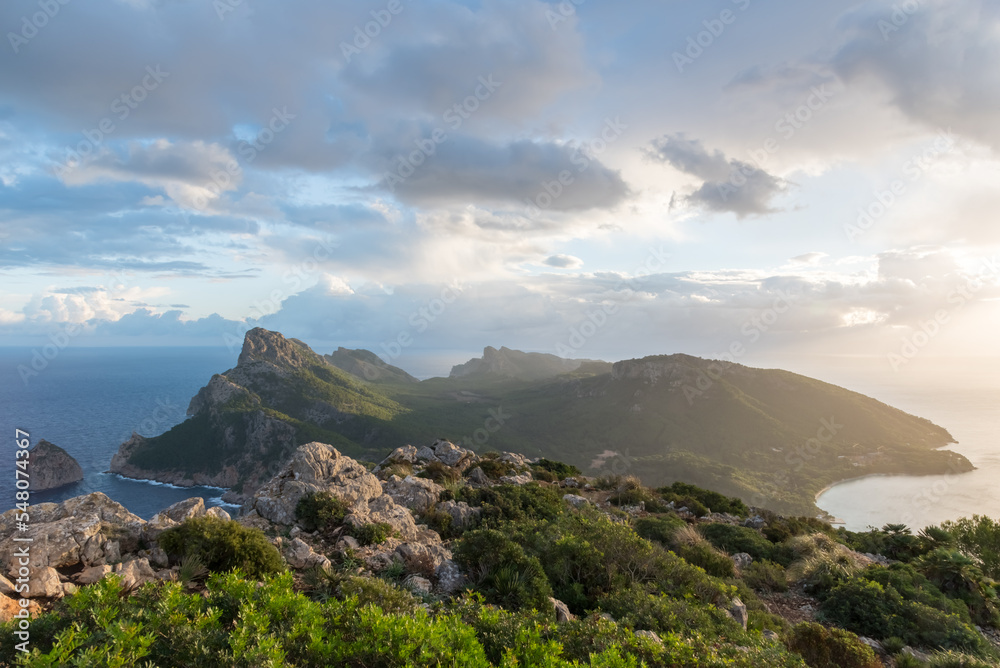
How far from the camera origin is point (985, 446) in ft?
394

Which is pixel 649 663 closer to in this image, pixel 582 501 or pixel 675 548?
pixel 675 548

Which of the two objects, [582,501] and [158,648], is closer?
[158,648]

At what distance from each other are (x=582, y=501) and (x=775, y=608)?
1107 centimetres

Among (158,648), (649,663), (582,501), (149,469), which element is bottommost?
(149,469)

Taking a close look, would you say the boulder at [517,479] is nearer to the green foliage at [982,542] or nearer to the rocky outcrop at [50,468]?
the green foliage at [982,542]

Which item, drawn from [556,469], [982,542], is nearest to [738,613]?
[982,542]

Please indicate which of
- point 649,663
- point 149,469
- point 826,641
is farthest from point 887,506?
point 149,469

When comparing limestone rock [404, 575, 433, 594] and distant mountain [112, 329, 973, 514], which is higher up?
limestone rock [404, 575, 433, 594]

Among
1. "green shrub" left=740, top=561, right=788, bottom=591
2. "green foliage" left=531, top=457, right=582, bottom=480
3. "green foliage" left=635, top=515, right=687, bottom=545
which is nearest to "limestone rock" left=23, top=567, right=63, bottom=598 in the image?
"green foliage" left=635, top=515, right=687, bottom=545

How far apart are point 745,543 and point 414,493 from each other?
1613cm

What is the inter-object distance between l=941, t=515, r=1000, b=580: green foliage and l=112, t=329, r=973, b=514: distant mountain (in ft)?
273

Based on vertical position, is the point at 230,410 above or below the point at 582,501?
below

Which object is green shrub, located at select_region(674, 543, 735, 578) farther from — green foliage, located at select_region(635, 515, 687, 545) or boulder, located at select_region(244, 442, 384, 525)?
boulder, located at select_region(244, 442, 384, 525)

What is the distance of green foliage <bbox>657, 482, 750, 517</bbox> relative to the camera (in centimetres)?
2992
